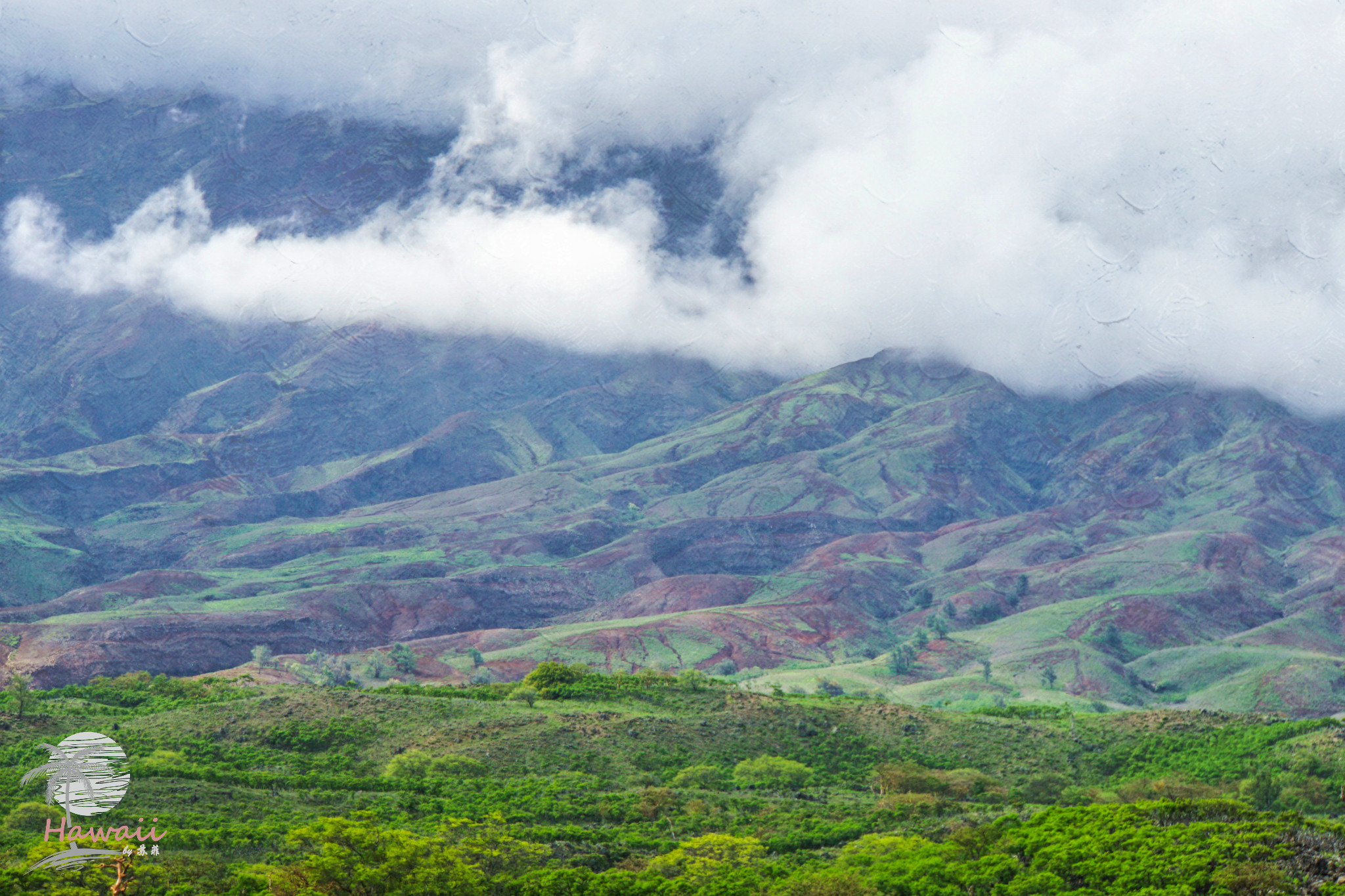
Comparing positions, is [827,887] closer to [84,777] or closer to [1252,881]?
[1252,881]

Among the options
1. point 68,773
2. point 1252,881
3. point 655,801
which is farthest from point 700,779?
point 68,773

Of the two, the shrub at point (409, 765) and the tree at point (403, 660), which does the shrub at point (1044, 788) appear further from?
the tree at point (403, 660)

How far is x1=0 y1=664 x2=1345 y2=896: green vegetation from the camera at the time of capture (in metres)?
48.8

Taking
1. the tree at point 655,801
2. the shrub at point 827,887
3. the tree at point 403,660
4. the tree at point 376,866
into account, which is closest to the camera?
the tree at point 376,866

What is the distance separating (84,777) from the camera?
33406mm

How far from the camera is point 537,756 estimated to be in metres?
82.1

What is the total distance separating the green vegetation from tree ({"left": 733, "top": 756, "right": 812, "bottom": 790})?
0.21m

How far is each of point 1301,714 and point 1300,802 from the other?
9476cm

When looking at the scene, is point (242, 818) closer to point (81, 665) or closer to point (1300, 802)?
point (1300, 802)

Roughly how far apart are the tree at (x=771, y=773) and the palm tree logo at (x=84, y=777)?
51.8 metres

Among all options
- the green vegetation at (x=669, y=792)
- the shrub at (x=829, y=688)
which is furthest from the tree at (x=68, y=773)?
the shrub at (x=829, y=688)

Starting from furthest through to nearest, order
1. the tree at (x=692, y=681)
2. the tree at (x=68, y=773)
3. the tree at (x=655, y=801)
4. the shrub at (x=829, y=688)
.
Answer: the shrub at (x=829, y=688) < the tree at (x=692, y=681) < the tree at (x=655, y=801) < the tree at (x=68, y=773)

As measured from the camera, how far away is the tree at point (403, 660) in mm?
180750

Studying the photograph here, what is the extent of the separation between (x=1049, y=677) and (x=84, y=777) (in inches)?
6479
